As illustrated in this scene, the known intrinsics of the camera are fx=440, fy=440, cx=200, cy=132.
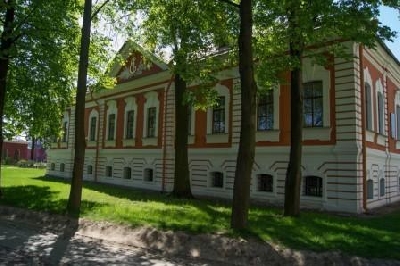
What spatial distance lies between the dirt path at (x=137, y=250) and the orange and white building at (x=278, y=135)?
7.06m

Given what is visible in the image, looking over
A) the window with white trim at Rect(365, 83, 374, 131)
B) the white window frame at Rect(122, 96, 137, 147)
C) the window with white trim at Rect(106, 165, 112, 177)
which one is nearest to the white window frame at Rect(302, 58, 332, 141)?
the window with white trim at Rect(365, 83, 374, 131)

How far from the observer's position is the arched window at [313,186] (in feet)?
55.9

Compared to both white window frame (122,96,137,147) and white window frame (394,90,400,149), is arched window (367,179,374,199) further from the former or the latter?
white window frame (122,96,137,147)

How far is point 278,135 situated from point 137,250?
10917 millimetres

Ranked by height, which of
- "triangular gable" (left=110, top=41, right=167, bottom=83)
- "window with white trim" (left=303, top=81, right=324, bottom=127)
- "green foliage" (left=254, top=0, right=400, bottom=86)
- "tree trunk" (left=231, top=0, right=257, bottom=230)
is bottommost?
"tree trunk" (left=231, top=0, right=257, bottom=230)

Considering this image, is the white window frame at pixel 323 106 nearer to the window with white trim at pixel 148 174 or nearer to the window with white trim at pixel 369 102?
the window with white trim at pixel 369 102

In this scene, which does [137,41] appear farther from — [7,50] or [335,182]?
[335,182]

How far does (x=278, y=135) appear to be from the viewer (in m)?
18.5

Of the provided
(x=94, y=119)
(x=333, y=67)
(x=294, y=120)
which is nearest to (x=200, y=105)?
(x=294, y=120)

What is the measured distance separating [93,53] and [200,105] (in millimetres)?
6354

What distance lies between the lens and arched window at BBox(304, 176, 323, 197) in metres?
17.0

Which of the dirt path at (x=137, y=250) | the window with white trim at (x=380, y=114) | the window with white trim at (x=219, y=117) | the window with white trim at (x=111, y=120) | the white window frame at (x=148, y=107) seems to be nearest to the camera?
the dirt path at (x=137, y=250)

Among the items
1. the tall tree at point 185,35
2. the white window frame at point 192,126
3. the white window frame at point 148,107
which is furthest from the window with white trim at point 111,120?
the tall tree at point 185,35

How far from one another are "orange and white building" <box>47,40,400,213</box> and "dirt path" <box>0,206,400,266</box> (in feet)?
23.2
